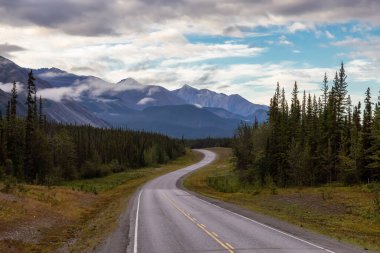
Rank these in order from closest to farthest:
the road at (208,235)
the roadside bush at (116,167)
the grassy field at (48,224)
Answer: the road at (208,235) < the grassy field at (48,224) < the roadside bush at (116,167)

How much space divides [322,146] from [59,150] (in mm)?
62713

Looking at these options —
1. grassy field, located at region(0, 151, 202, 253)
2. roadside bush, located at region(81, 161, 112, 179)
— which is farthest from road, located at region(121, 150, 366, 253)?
roadside bush, located at region(81, 161, 112, 179)

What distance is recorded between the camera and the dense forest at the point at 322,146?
6384cm

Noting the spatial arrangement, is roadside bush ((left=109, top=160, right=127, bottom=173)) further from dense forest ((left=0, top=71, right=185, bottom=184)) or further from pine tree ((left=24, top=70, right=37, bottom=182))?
pine tree ((left=24, top=70, right=37, bottom=182))

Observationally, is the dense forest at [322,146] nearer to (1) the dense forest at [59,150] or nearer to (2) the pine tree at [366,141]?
(2) the pine tree at [366,141]

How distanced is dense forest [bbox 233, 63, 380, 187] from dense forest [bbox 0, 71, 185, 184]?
37.5 metres

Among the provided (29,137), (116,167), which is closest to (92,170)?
(116,167)

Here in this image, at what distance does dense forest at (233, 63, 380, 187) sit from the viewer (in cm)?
6384

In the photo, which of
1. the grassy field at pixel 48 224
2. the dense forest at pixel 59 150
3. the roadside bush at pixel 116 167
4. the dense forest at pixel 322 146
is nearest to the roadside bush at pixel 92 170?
the dense forest at pixel 59 150

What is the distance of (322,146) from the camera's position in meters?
70.4

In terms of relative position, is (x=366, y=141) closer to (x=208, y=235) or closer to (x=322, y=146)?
(x=322, y=146)

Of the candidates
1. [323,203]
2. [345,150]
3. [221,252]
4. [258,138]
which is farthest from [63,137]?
[221,252]

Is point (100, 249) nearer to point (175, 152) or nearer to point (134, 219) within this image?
point (134, 219)

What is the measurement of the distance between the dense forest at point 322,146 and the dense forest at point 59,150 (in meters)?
37.5
